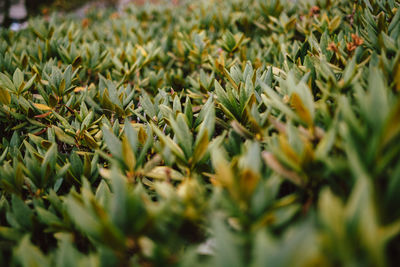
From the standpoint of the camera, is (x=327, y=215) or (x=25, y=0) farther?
(x=25, y=0)

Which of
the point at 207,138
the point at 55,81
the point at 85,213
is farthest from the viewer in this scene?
the point at 55,81

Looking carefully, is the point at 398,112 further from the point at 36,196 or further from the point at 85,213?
the point at 36,196

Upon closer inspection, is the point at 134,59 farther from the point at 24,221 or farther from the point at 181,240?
the point at 181,240

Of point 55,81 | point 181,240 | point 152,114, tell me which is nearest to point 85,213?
point 181,240

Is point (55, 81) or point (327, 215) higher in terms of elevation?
point (55, 81)

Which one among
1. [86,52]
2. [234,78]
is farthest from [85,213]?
[86,52]

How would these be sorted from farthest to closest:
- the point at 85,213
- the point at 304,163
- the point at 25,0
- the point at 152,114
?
the point at 25,0
the point at 152,114
the point at 304,163
the point at 85,213

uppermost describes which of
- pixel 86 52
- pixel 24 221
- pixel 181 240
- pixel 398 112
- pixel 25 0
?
pixel 25 0

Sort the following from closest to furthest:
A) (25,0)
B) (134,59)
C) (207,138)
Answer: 1. (207,138)
2. (134,59)
3. (25,0)

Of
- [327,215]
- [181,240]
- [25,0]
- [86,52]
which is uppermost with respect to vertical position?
[25,0]
